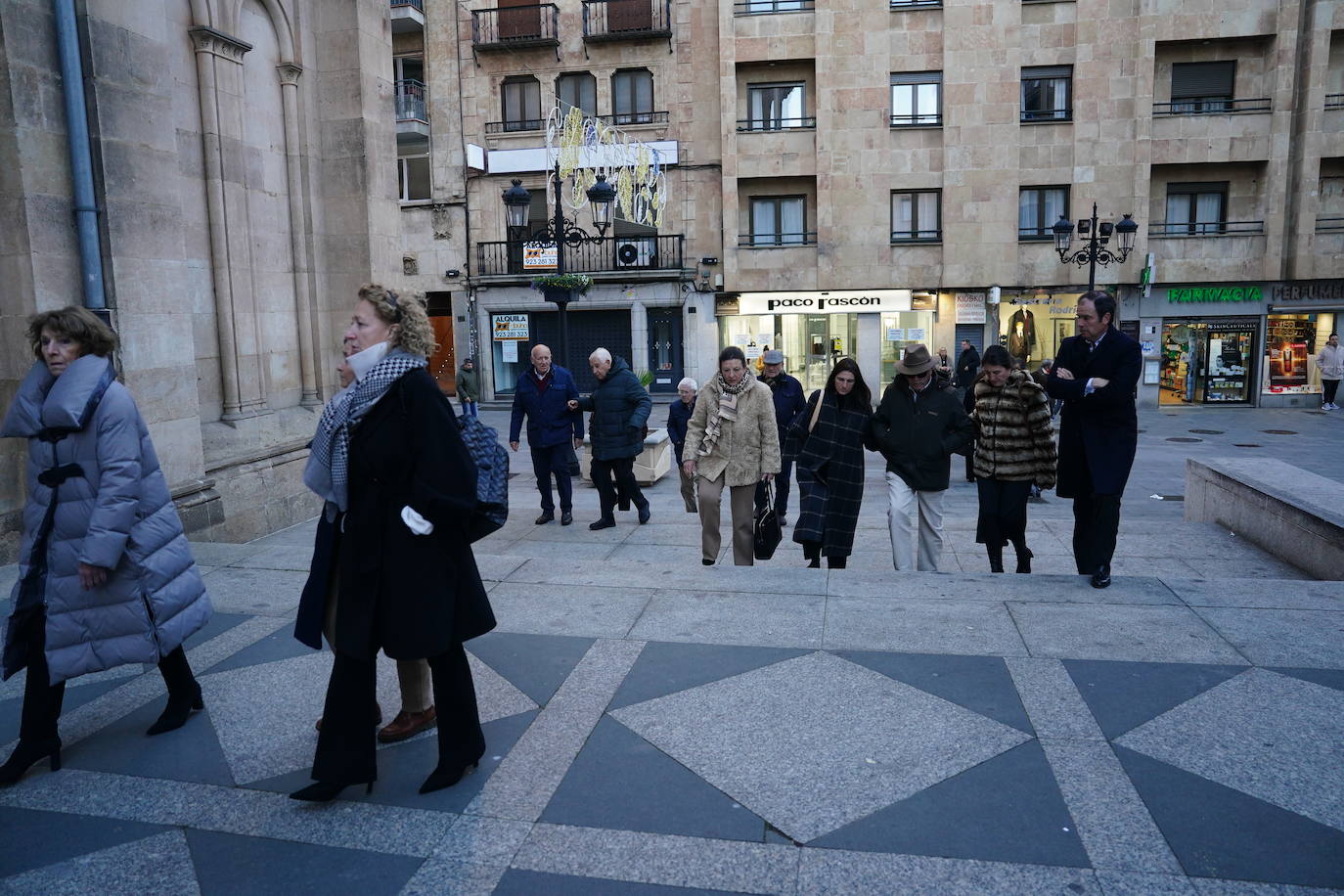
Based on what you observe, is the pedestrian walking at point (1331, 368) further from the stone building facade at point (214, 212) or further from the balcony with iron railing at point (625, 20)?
the stone building facade at point (214, 212)

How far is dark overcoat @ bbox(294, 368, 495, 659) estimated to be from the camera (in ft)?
10.8

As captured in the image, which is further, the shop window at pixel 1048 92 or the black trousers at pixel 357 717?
the shop window at pixel 1048 92

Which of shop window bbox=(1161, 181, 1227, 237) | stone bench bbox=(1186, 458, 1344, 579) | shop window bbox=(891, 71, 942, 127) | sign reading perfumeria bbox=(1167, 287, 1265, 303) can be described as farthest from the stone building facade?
shop window bbox=(1161, 181, 1227, 237)

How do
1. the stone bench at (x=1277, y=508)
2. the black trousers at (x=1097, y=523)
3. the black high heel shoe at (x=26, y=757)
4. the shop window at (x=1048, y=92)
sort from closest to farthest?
the black high heel shoe at (x=26, y=757)
the black trousers at (x=1097, y=523)
the stone bench at (x=1277, y=508)
the shop window at (x=1048, y=92)

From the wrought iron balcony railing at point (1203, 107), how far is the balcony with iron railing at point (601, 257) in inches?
553

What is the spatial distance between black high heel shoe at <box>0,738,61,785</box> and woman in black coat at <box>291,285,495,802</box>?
1.17m

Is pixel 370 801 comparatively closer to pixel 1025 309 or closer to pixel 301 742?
pixel 301 742

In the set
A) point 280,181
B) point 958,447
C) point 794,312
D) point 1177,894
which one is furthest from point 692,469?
point 794,312

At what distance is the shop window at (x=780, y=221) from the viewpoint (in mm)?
27391

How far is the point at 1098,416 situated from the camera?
5852 millimetres

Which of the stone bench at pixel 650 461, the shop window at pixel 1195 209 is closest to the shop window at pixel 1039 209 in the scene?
the shop window at pixel 1195 209

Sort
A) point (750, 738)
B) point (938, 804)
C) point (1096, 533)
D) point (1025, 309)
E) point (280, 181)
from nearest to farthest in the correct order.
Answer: point (938, 804)
point (750, 738)
point (1096, 533)
point (280, 181)
point (1025, 309)

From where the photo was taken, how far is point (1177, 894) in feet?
9.14

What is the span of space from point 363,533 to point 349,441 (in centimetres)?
35
